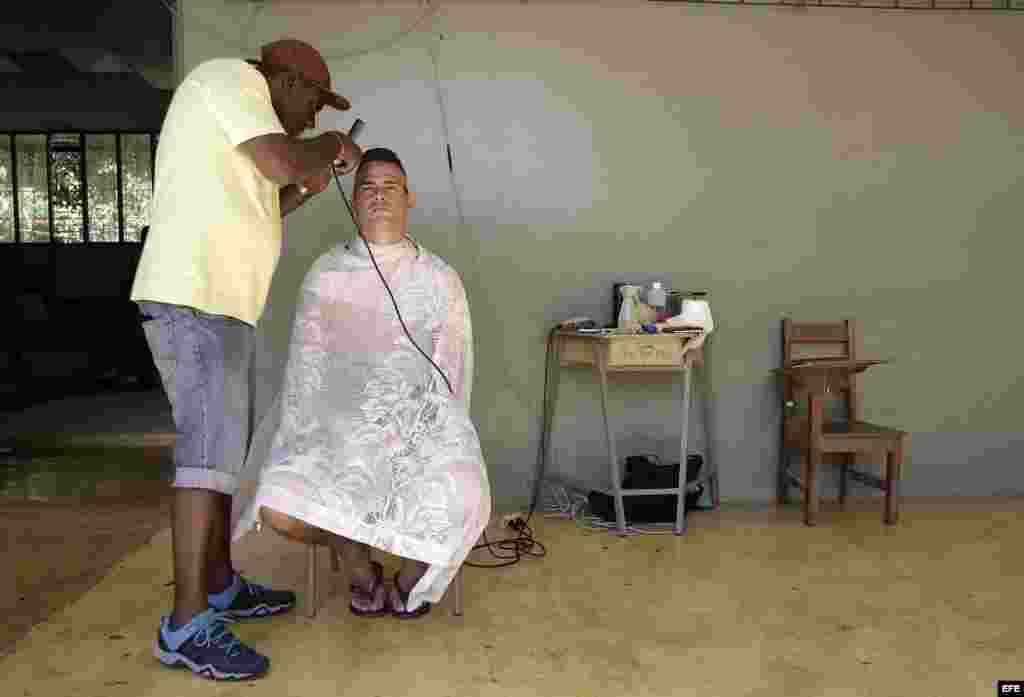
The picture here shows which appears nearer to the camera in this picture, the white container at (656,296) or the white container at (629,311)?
the white container at (629,311)

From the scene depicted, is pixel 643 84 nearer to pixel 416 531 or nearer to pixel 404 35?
pixel 404 35

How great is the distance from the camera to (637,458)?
4137mm

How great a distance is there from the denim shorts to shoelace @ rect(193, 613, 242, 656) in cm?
34

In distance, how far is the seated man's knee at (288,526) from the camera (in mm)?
2594

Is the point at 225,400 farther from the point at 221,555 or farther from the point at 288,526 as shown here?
the point at 221,555

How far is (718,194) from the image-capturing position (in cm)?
436

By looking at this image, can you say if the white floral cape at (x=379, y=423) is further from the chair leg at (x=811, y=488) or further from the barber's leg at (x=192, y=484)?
the chair leg at (x=811, y=488)

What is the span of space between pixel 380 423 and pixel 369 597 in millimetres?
518

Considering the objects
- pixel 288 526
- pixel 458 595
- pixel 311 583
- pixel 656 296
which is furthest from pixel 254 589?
pixel 656 296

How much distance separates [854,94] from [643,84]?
3.26ft

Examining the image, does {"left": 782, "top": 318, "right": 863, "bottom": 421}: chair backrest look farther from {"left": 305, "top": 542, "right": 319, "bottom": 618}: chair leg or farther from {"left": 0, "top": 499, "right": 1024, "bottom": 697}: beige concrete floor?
{"left": 305, "top": 542, "right": 319, "bottom": 618}: chair leg

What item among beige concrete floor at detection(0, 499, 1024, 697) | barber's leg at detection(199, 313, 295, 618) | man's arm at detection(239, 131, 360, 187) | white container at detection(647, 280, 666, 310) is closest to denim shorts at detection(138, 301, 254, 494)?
barber's leg at detection(199, 313, 295, 618)

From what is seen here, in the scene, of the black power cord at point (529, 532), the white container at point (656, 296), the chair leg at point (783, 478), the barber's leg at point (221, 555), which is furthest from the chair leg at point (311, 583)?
the chair leg at point (783, 478)

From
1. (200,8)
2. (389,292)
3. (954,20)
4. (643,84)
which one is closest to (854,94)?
(954,20)
